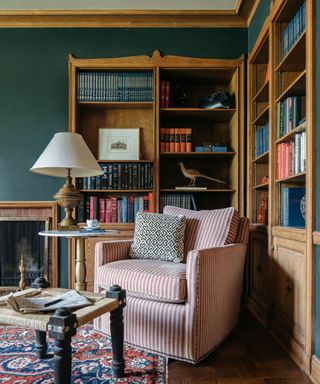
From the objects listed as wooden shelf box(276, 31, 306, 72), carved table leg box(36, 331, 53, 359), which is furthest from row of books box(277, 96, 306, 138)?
carved table leg box(36, 331, 53, 359)

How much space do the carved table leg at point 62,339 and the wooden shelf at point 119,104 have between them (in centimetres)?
244

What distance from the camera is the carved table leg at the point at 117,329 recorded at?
1814 mm

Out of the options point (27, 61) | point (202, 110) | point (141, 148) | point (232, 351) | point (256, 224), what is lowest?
point (232, 351)

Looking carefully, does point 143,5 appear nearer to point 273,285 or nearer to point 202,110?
point 202,110

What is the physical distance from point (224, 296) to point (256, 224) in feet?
3.32

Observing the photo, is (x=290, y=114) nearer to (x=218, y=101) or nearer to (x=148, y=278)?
(x=218, y=101)

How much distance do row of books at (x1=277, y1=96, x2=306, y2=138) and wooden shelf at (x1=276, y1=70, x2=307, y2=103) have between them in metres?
0.04

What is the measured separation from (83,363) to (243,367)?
84 centimetres

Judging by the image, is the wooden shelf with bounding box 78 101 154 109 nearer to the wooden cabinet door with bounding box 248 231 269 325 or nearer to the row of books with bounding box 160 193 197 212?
the row of books with bounding box 160 193 197 212

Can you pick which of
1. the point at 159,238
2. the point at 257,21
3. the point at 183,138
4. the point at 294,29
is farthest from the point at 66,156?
the point at 257,21

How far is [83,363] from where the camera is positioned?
6.53ft

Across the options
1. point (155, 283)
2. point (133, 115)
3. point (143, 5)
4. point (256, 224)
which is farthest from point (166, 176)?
point (155, 283)

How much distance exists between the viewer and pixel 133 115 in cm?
376

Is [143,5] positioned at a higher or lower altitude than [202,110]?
higher
